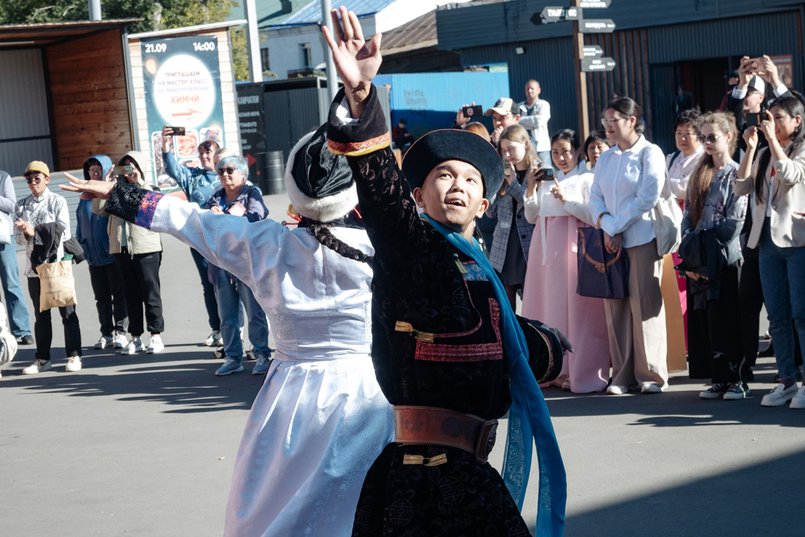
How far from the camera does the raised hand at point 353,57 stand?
9.61 ft

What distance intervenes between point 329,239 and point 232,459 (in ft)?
10.5

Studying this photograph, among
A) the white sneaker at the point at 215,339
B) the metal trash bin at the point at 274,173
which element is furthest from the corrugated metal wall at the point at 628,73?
the white sneaker at the point at 215,339

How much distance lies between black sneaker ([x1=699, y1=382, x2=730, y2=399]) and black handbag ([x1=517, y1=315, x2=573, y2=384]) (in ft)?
15.7

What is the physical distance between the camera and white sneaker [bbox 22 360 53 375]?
11.2 meters

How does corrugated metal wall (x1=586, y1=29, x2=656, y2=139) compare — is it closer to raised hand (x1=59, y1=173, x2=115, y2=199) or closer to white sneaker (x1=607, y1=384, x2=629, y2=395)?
white sneaker (x1=607, y1=384, x2=629, y2=395)

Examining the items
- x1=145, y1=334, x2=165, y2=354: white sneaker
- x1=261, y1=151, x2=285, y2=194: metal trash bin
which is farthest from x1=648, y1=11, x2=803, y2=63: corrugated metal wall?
x1=145, y1=334, x2=165, y2=354: white sneaker

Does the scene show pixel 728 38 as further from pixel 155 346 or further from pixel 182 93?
Answer: pixel 155 346

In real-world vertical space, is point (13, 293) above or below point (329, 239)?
below

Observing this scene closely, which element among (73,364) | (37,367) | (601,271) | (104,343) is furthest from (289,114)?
(601,271)

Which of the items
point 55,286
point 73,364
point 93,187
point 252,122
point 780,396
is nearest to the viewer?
point 93,187

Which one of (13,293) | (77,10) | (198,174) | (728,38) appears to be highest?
(77,10)

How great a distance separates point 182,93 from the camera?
22.2 m

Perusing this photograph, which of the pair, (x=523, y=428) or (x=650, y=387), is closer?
(x=523, y=428)

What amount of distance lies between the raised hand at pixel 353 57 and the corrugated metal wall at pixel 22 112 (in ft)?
72.6
